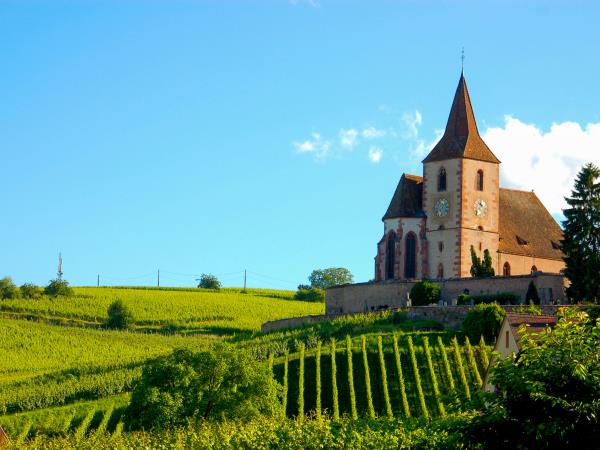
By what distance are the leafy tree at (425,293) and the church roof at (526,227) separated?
9216mm

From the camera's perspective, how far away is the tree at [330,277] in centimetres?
15800

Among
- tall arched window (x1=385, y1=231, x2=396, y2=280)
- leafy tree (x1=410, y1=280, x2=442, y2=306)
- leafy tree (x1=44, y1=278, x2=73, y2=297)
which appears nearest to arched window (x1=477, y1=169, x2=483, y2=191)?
tall arched window (x1=385, y1=231, x2=396, y2=280)

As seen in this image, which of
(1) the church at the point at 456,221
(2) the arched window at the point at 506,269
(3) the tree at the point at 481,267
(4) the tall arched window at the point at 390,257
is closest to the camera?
(3) the tree at the point at 481,267

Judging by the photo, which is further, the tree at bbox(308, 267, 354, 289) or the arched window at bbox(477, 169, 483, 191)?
the tree at bbox(308, 267, 354, 289)

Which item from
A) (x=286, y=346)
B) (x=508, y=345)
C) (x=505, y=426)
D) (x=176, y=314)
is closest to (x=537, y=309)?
(x=286, y=346)

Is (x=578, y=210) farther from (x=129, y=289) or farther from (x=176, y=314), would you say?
(x=129, y=289)

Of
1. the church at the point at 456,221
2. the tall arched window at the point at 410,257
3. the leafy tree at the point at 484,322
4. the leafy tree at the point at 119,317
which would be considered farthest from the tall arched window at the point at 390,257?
the leafy tree at the point at 119,317

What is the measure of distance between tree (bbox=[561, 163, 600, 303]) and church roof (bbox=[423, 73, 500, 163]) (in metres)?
10.7

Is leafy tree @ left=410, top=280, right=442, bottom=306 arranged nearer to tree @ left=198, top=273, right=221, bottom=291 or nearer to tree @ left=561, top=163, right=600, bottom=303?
tree @ left=561, top=163, right=600, bottom=303

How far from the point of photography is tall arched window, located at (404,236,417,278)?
86062 mm

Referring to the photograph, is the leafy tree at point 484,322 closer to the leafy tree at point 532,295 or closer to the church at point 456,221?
the leafy tree at point 532,295

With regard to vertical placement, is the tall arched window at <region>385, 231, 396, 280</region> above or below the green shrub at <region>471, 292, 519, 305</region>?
above

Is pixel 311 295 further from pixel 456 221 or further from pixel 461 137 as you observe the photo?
pixel 456 221

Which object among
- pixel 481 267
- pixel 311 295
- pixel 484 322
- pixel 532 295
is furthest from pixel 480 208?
pixel 311 295
